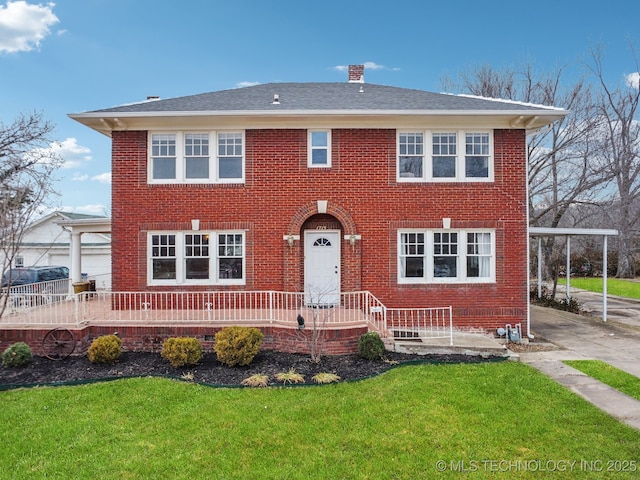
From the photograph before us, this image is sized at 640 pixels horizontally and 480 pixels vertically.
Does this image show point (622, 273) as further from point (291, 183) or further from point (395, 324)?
point (291, 183)

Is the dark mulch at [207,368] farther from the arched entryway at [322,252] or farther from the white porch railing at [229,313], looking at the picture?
the arched entryway at [322,252]

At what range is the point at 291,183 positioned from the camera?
10844 millimetres

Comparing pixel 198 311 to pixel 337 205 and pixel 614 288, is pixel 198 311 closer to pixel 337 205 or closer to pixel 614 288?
pixel 337 205

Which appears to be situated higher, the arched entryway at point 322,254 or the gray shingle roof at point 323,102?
the gray shingle roof at point 323,102

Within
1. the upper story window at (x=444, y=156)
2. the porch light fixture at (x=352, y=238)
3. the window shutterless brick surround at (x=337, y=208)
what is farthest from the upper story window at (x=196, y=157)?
the upper story window at (x=444, y=156)

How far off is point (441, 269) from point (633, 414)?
18.0ft

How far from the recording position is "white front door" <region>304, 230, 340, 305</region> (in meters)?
11.0

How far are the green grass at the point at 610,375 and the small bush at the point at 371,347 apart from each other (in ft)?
12.8

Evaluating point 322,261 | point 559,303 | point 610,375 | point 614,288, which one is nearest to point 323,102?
point 322,261

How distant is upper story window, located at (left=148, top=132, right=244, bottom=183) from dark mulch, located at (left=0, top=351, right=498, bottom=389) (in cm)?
473

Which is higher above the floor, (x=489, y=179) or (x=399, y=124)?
(x=399, y=124)

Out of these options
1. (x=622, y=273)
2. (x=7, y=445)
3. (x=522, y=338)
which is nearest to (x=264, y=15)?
(x=522, y=338)

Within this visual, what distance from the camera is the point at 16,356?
806 centimetres

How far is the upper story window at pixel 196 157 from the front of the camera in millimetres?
10891
